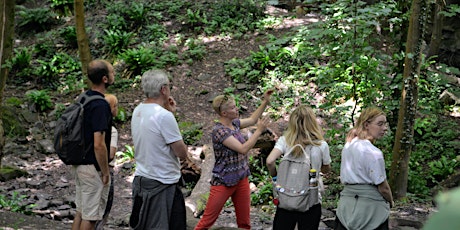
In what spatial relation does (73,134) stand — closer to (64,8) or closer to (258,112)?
(258,112)

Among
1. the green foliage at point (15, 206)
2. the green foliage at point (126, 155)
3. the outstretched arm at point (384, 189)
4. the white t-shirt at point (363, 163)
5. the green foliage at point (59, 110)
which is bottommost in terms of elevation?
the green foliage at point (15, 206)

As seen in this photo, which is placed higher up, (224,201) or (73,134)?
(73,134)

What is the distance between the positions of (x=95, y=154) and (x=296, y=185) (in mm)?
1809

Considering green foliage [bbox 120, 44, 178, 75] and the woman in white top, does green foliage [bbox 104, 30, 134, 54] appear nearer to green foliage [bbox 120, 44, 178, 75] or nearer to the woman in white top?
green foliage [bbox 120, 44, 178, 75]

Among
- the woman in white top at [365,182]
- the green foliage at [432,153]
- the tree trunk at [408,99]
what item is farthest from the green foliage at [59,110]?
the woman in white top at [365,182]

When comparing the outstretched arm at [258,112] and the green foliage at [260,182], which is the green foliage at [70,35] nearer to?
the green foliage at [260,182]

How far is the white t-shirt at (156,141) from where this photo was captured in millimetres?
4477

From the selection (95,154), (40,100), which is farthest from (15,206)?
(40,100)

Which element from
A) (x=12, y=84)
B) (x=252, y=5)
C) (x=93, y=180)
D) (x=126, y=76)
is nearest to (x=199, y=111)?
(x=126, y=76)

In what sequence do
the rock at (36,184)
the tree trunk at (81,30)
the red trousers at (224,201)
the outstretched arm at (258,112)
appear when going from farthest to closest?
the tree trunk at (81,30) < the rock at (36,184) < the outstretched arm at (258,112) < the red trousers at (224,201)

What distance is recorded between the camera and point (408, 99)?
813 centimetres

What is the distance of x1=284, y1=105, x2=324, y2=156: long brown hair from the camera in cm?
475

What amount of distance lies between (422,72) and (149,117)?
18.3 ft

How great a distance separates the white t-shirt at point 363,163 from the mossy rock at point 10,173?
8380 millimetres
